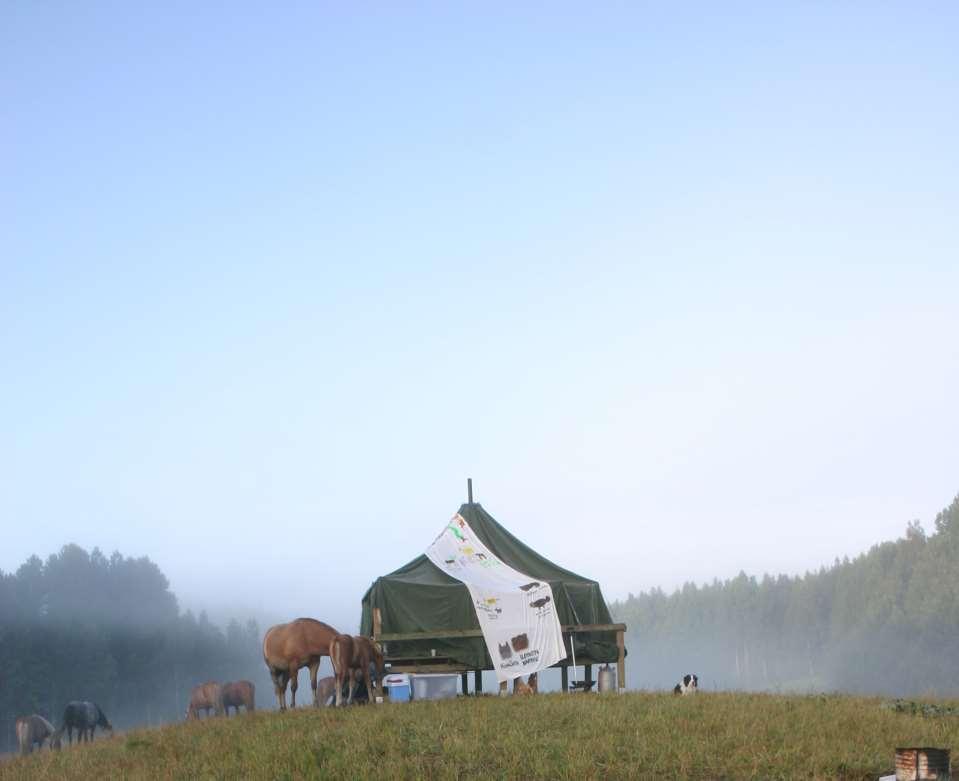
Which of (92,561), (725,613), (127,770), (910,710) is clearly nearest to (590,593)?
(910,710)

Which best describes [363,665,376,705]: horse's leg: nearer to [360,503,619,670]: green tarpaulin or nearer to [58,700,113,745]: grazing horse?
[360,503,619,670]: green tarpaulin

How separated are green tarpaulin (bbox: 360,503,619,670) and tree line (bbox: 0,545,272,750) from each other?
51876mm

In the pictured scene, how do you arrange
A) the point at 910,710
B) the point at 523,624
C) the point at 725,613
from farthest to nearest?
the point at 725,613
the point at 523,624
the point at 910,710

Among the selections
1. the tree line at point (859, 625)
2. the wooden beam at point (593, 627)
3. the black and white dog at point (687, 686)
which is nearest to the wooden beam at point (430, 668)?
the wooden beam at point (593, 627)

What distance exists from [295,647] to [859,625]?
13614 centimetres

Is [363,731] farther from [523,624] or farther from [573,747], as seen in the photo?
[523,624]

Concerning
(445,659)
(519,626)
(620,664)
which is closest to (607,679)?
(620,664)

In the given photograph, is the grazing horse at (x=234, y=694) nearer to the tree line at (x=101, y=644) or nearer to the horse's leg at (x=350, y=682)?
the horse's leg at (x=350, y=682)

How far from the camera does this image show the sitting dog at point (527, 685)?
23.9 metres

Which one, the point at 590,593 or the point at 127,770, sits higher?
the point at 590,593

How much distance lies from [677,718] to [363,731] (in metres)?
4.90

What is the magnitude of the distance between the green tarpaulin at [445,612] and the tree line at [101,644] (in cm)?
5188

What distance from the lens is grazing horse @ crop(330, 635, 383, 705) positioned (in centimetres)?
2172

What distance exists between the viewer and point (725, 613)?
199 metres
